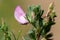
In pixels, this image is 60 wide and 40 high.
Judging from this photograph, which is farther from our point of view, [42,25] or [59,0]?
[59,0]

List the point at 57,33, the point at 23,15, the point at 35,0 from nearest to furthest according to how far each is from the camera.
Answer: the point at 23,15 < the point at 57,33 < the point at 35,0

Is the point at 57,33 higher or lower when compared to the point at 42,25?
lower

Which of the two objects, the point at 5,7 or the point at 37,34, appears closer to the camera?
the point at 37,34

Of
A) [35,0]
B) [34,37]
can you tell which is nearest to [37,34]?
[34,37]

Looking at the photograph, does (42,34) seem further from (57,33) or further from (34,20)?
(57,33)

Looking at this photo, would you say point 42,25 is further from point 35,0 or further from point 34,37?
point 35,0

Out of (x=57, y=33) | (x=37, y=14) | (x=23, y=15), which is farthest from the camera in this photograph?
(x=57, y=33)

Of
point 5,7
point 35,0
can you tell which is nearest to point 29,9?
point 5,7

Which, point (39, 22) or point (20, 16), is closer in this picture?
point (39, 22)

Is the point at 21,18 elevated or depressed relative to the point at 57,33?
elevated
